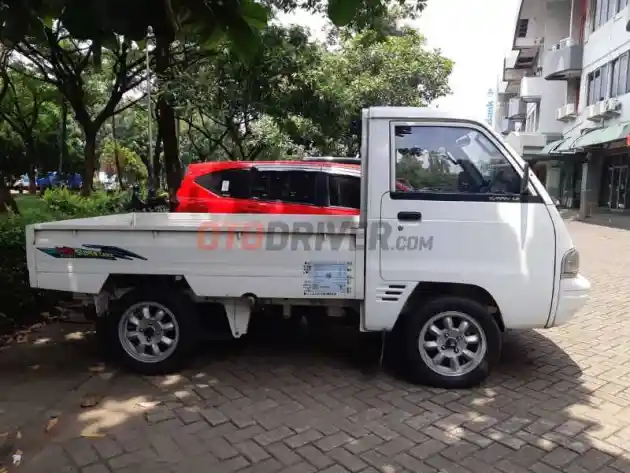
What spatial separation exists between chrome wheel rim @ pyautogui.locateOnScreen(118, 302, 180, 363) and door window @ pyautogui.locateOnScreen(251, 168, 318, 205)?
3601 mm

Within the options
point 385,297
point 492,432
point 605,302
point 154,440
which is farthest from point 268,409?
point 605,302

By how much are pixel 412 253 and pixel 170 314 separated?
6.48ft

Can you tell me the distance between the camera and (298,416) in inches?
150

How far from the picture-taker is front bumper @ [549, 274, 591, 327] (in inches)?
163

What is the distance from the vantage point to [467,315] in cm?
422

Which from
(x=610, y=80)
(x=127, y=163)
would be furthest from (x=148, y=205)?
(x=127, y=163)

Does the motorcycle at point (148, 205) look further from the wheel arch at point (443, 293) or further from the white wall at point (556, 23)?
the white wall at point (556, 23)

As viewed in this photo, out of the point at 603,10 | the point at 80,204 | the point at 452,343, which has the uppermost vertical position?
the point at 603,10

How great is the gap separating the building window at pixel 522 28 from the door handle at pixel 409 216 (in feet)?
111

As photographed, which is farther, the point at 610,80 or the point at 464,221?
the point at 610,80

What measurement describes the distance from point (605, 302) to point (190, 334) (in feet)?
18.4

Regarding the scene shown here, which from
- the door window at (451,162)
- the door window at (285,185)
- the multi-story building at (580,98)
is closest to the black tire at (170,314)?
the door window at (451,162)

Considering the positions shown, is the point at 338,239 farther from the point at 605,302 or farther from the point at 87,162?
the point at 87,162

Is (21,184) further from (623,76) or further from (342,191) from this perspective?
(342,191)
